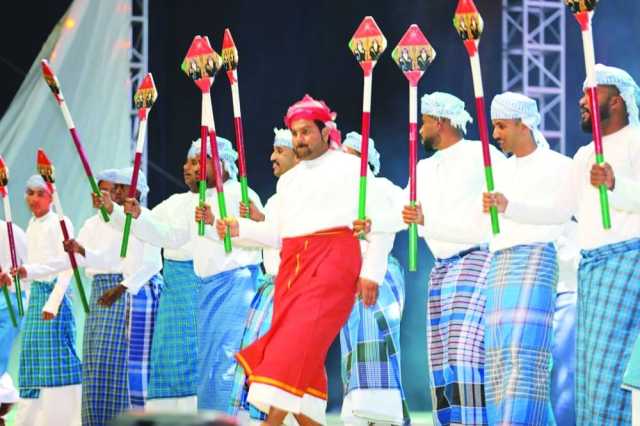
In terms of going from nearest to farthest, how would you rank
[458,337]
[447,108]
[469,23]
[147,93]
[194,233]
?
1. [469,23]
2. [458,337]
3. [447,108]
4. [147,93]
5. [194,233]

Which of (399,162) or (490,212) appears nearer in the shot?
(490,212)

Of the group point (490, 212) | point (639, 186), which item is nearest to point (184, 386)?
point (490, 212)

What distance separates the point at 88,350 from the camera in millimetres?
7750

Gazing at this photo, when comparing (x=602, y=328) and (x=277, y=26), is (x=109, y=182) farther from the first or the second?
(x=602, y=328)

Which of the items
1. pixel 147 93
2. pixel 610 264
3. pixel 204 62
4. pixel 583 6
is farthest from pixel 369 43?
pixel 610 264

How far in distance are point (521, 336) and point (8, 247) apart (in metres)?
4.47

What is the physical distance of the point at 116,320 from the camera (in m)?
7.71

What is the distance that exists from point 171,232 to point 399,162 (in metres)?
2.79

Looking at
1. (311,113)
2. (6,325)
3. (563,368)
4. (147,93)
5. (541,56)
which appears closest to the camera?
(311,113)

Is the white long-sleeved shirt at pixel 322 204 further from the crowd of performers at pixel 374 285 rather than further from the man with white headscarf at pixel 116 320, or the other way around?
the man with white headscarf at pixel 116 320

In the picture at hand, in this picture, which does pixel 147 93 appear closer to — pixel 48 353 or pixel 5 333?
pixel 48 353

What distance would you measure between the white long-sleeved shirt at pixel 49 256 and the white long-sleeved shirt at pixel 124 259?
30 cm

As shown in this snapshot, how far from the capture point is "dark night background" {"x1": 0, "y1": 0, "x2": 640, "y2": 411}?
31.2ft

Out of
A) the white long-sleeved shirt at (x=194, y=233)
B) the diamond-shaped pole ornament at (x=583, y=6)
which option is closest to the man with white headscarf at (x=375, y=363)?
the white long-sleeved shirt at (x=194, y=233)
